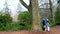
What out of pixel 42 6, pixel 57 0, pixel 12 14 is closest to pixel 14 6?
pixel 12 14

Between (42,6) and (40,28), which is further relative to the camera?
(42,6)

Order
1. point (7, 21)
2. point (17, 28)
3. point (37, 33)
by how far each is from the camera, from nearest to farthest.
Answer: point (37, 33) < point (17, 28) < point (7, 21)

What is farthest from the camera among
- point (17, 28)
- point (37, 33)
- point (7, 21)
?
point (7, 21)

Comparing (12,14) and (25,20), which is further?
(12,14)

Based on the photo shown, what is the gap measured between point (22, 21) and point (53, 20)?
390 centimetres

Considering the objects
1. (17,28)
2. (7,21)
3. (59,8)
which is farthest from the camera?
(59,8)

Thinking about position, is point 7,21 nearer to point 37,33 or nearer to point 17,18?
point 17,18

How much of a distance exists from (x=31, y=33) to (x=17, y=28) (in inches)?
202

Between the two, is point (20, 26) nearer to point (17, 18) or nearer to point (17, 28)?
point (17, 28)

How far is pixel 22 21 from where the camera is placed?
93.9 feet

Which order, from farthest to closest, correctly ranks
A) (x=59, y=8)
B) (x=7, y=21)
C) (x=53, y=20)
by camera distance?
1. (x=59, y=8)
2. (x=53, y=20)
3. (x=7, y=21)

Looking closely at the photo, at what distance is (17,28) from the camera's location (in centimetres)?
2453

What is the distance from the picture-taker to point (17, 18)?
30.5 meters

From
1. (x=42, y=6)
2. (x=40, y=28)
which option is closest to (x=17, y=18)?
(x=42, y=6)
